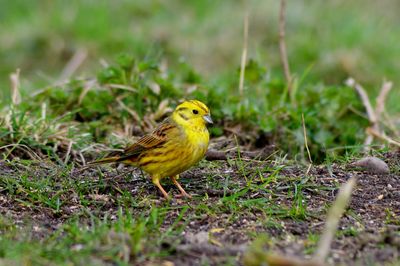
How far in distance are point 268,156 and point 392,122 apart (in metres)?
2.06

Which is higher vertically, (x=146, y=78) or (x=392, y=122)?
(x=146, y=78)

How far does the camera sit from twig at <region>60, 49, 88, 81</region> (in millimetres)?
9781

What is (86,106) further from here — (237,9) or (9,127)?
(237,9)

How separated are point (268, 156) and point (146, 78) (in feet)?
5.66

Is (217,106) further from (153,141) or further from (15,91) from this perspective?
(15,91)

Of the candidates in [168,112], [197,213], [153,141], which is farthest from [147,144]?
[168,112]

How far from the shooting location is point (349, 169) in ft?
17.9

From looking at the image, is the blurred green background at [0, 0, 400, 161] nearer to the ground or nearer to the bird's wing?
the ground

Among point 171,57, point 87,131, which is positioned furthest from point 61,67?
point 87,131

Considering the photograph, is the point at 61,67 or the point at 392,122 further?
the point at 61,67

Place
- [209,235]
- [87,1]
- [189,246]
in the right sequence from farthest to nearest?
[87,1]
[209,235]
[189,246]

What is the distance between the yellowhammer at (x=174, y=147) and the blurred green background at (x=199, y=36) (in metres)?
4.12

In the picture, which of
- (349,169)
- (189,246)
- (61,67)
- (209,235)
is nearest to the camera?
(189,246)

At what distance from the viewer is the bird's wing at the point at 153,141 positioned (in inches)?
207
